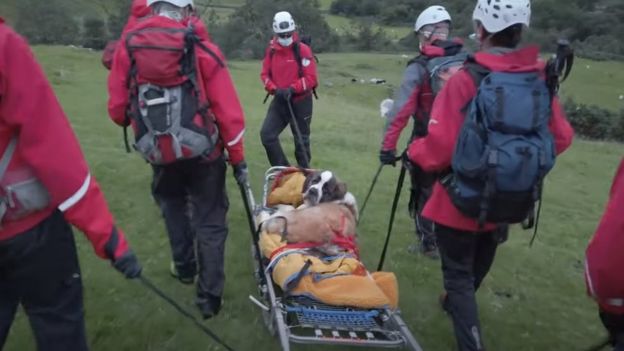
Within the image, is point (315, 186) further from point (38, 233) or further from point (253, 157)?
point (253, 157)

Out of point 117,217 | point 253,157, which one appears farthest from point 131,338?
point 253,157

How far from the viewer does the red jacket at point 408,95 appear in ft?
19.2

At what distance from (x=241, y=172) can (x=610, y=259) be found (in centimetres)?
328

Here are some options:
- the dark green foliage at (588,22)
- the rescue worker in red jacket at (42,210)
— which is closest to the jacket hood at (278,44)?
the rescue worker in red jacket at (42,210)

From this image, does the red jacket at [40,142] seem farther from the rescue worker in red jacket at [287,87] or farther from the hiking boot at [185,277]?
the rescue worker in red jacket at [287,87]

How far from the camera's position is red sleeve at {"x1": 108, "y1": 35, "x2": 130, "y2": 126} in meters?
4.70

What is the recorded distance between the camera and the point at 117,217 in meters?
7.95

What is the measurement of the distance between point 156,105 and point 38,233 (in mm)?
1787

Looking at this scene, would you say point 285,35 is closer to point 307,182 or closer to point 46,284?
point 307,182

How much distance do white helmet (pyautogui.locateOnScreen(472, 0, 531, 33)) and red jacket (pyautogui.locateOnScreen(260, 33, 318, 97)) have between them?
5.52m

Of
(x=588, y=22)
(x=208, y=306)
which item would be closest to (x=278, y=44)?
(x=208, y=306)

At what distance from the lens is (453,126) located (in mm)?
4047

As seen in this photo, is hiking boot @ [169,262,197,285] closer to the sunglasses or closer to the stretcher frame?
the stretcher frame

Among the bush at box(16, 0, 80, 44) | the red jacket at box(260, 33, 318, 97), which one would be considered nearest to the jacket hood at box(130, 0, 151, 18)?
the red jacket at box(260, 33, 318, 97)
